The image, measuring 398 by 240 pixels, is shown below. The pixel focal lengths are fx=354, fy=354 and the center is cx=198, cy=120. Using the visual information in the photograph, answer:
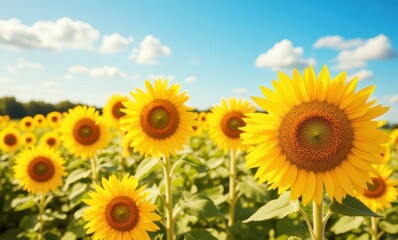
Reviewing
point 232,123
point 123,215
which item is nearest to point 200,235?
point 123,215

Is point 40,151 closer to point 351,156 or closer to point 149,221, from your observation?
point 149,221

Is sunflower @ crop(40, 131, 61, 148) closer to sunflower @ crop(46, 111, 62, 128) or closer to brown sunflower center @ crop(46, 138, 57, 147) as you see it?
brown sunflower center @ crop(46, 138, 57, 147)

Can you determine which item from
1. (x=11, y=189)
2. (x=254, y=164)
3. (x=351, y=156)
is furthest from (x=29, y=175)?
(x=351, y=156)

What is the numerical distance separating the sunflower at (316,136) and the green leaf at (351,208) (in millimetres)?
96

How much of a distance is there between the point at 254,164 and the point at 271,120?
35cm

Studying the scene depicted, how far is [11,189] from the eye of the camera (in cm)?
862

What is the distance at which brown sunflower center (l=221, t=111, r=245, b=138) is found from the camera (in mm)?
6098

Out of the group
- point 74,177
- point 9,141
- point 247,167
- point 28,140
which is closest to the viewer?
point 247,167

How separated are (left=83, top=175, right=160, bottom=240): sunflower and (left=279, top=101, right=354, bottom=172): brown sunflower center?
1695mm

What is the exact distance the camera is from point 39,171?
6.28 m

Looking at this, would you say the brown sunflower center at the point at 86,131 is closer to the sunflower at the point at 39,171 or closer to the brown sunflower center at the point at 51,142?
the sunflower at the point at 39,171

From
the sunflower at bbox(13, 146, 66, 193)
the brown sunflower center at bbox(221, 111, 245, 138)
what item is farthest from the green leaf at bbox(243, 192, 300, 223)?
the sunflower at bbox(13, 146, 66, 193)

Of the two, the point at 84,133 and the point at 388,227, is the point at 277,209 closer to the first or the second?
the point at 388,227

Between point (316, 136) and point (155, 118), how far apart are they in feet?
7.70
